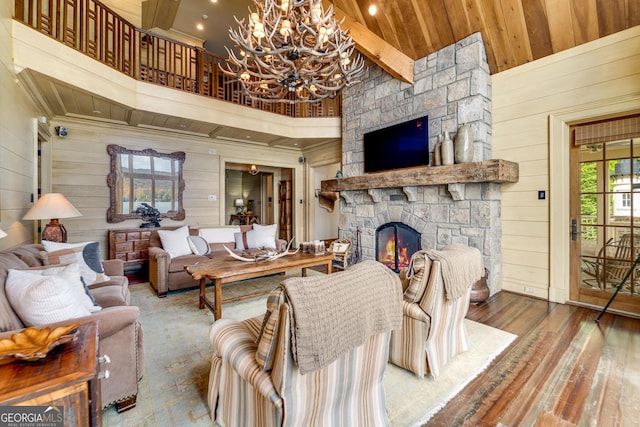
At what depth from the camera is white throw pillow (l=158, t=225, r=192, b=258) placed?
403 centimetres

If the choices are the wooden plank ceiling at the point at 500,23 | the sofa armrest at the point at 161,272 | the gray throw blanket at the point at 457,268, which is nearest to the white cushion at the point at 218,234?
the sofa armrest at the point at 161,272

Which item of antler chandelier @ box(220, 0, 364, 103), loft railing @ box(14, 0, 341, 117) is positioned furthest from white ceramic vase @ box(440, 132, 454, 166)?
loft railing @ box(14, 0, 341, 117)

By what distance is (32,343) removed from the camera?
1079mm

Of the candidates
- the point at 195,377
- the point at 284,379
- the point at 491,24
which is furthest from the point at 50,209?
the point at 491,24

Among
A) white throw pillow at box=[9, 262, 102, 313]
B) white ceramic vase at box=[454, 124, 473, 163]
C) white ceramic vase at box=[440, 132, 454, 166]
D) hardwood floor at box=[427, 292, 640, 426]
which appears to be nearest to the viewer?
hardwood floor at box=[427, 292, 640, 426]

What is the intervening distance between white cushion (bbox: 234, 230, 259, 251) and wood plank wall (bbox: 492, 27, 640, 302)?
3753mm

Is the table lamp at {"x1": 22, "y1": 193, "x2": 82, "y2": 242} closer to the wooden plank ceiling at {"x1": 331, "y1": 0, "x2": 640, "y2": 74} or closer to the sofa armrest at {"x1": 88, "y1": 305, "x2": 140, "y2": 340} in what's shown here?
the sofa armrest at {"x1": 88, "y1": 305, "x2": 140, "y2": 340}

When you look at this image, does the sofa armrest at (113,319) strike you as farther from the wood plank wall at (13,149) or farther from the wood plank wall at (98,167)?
the wood plank wall at (98,167)

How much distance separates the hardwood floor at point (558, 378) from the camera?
1607mm

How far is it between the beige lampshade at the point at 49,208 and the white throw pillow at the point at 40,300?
204 centimetres

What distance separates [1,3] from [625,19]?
6.13 m

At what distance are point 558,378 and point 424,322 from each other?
1048mm

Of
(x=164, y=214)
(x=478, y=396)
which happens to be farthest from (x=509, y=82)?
(x=164, y=214)

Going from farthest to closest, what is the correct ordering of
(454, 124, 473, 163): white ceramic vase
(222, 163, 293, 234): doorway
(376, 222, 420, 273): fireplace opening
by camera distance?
(222, 163, 293, 234): doorway
(376, 222, 420, 273): fireplace opening
(454, 124, 473, 163): white ceramic vase
